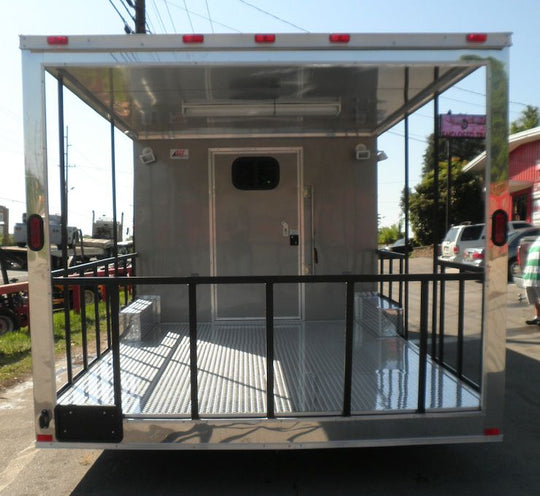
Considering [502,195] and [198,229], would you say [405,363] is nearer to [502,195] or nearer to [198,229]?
[502,195]

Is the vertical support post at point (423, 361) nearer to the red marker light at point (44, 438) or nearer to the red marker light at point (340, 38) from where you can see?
the red marker light at point (340, 38)

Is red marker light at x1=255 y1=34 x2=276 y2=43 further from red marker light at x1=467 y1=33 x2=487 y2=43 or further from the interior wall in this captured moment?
the interior wall

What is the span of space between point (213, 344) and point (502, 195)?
112 inches

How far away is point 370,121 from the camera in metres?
4.91

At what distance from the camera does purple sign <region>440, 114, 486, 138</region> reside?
10.8ft

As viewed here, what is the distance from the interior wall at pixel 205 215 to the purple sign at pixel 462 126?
148 cm

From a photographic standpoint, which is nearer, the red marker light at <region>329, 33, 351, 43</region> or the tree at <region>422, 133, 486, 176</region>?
the red marker light at <region>329, 33, 351, 43</region>

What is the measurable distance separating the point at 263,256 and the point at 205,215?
76 cm

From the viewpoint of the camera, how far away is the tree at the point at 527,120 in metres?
40.9

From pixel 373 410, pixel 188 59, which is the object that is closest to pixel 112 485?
pixel 373 410

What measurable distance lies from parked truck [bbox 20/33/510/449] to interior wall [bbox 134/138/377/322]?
→ 0.05 feet

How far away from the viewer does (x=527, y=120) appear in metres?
42.2

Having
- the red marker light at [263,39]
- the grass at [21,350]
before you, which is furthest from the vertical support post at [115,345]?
the grass at [21,350]

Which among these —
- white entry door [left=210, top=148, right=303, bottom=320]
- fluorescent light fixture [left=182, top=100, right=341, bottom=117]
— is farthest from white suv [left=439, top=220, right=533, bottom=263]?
fluorescent light fixture [left=182, top=100, right=341, bottom=117]
